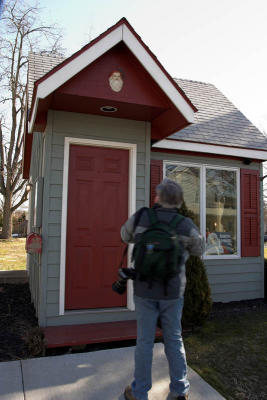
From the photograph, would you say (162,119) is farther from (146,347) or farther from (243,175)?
(146,347)

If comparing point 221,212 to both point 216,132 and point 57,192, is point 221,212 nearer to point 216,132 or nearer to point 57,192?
point 216,132

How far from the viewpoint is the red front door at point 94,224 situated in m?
4.57

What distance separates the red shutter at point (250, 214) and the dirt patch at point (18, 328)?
13.5ft

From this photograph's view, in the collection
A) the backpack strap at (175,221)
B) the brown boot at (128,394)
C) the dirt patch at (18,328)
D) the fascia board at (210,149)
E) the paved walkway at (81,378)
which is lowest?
the paved walkway at (81,378)

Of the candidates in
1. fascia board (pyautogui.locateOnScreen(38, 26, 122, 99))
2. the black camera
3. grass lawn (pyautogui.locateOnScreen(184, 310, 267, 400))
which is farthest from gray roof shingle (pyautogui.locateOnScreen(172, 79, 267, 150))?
the black camera

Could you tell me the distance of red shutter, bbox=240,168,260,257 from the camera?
6.65 metres

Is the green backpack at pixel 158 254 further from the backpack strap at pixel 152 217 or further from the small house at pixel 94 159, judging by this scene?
the small house at pixel 94 159

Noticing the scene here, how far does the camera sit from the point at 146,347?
254cm

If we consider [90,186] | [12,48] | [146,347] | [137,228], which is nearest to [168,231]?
[137,228]

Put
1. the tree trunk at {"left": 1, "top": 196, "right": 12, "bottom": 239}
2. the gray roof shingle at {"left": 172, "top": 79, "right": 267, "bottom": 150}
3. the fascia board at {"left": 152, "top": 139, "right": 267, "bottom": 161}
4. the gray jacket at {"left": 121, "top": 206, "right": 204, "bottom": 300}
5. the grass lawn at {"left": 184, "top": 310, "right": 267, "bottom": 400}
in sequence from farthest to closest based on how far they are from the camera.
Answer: the tree trunk at {"left": 1, "top": 196, "right": 12, "bottom": 239} < the gray roof shingle at {"left": 172, "top": 79, "right": 267, "bottom": 150} < the fascia board at {"left": 152, "top": 139, "right": 267, "bottom": 161} < the grass lawn at {"left": 184, "top": 310, "right": 267, "bottom": 400} < the gray jacket at {"left": 121, "top": 206, "right": 204, "bottom": 300}

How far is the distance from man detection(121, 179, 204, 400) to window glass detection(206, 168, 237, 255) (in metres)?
4.01

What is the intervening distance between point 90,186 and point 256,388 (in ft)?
9.93

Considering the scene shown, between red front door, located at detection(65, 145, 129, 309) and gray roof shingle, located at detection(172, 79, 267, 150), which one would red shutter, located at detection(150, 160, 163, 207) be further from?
red front door, located at detection(65, 145, 129, 309)

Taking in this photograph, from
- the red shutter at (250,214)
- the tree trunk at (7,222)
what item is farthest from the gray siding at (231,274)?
the tree trunk at (7,222)
